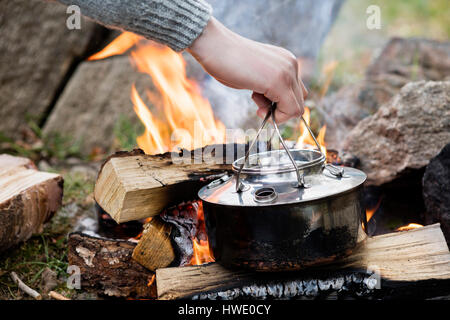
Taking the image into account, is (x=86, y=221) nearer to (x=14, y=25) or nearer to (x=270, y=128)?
A: (x=270, y=128)

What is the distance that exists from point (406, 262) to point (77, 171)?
2890 millimetres

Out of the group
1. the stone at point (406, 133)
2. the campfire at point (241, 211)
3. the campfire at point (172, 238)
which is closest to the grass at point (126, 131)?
the campfire at point (241, 211)

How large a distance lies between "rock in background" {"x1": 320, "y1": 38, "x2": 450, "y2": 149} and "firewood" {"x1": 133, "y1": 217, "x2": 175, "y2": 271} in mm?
1726

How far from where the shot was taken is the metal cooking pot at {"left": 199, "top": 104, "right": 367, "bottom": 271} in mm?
1419

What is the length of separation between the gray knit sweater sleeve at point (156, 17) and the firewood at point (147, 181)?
649mm

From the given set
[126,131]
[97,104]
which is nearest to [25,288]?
[126,131]

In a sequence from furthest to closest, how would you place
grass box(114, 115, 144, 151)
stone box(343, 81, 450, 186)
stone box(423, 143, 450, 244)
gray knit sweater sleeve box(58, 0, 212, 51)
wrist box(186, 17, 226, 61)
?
grass box(114, 115, 144, 151) < stone box(343, 81, 450, 186) < stone box(423, 143, 450, 244) < wrist box(186, 17, 226, 61) < gray knit sweater sleeve box(58, 0, 212, 51)

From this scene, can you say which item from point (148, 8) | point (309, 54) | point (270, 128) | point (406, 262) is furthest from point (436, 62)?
point (148, 8)

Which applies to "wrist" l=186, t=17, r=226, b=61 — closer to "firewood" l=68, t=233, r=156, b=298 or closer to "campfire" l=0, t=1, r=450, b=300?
"campfire" l=0, t=1, r=450, b=300

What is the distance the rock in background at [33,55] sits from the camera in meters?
4.27

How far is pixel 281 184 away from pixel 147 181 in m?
0.61

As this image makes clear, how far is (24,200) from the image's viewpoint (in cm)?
212

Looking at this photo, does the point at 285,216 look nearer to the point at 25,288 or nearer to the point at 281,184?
the point at 281,184

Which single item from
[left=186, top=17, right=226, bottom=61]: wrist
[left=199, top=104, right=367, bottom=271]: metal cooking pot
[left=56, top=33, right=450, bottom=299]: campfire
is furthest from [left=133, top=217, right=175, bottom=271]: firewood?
[left=186, top=17, right=226, bottom=61]: wrist
